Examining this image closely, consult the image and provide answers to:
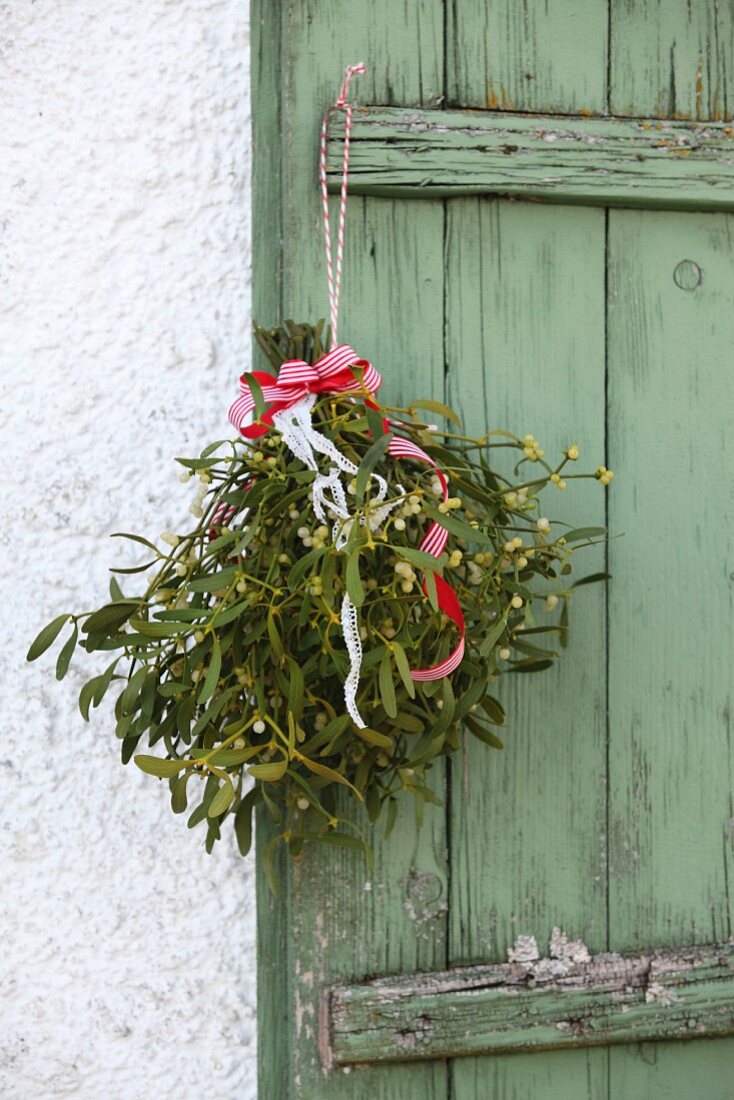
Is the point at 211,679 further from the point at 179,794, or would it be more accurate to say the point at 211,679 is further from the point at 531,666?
the point at 531,666

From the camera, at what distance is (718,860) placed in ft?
3.80

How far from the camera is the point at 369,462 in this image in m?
0.84

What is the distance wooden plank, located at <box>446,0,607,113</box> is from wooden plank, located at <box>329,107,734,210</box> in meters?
0.03

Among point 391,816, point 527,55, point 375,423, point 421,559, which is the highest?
point 527,55

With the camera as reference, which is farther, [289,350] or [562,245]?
[562,245]

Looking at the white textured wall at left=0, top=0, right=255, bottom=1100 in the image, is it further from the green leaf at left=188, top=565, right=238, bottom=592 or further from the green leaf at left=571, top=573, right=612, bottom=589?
the green leaf at left=571, top=573, right=612, bottom=589

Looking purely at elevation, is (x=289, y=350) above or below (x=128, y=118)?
below

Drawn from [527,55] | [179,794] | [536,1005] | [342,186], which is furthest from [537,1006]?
[527,55]

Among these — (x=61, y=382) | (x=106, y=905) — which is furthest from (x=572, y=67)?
(x=106, y=905)

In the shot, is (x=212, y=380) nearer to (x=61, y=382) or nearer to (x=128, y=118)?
(x=61, y=382)

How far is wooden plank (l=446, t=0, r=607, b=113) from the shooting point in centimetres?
109

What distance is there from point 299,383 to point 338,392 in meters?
0.04

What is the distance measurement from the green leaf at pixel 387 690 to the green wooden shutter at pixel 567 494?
286 mm

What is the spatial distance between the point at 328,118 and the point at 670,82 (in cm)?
36
